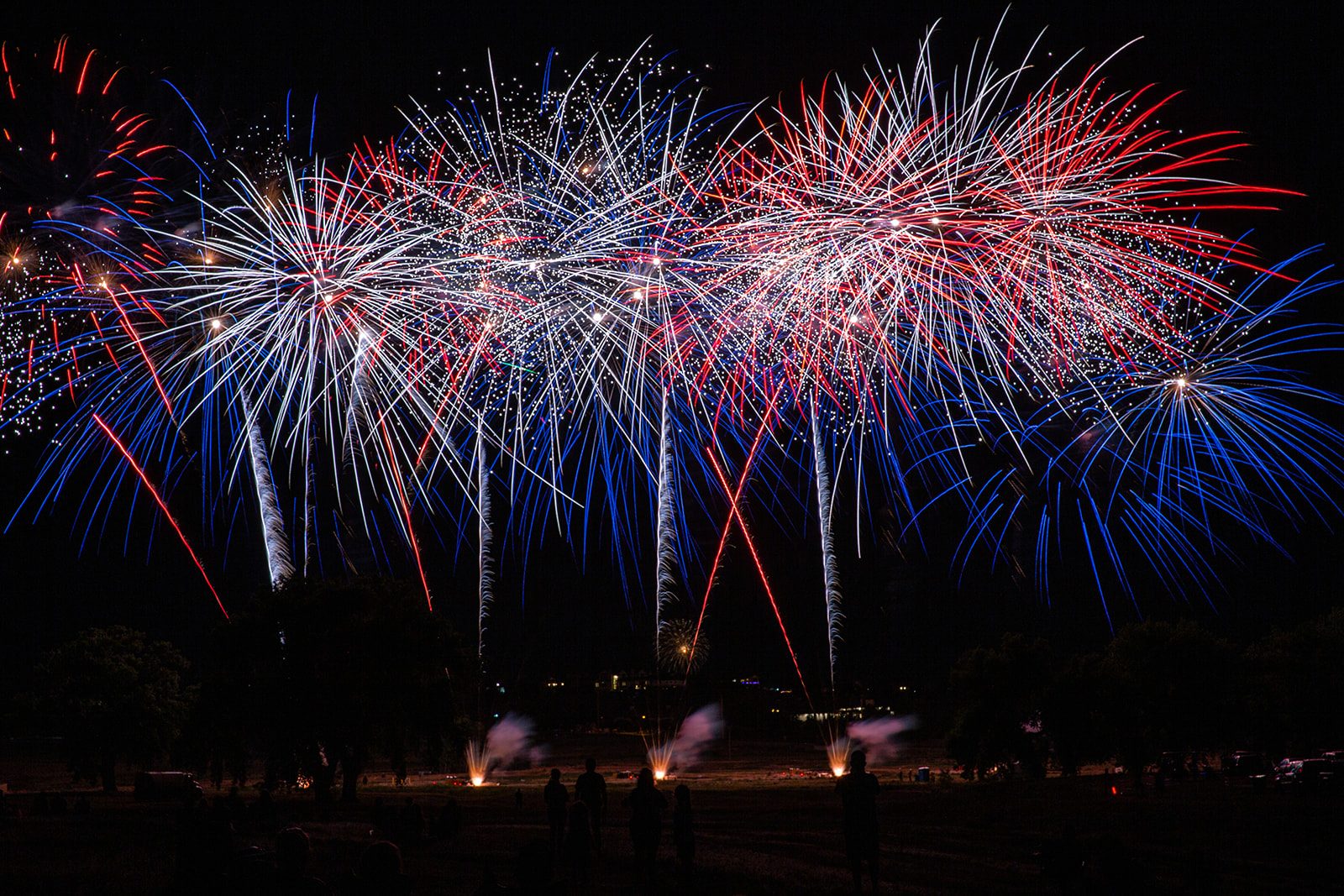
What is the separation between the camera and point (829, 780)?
48.9 m

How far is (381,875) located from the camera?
6180mm

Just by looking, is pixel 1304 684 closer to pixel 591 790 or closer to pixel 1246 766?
pixel 1246 766

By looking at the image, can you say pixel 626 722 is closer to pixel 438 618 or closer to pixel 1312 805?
pixel 438 618

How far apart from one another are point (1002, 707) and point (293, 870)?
1847 inches

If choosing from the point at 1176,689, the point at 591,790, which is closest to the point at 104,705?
the point at 591,790

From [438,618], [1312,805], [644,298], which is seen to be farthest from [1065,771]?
[644,298]

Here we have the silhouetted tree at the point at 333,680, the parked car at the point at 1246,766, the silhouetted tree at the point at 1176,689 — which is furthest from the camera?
the parked car at the point at 1246,766

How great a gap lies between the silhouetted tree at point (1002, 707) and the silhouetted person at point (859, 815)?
125 feet

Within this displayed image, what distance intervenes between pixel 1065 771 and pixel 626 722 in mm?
53578

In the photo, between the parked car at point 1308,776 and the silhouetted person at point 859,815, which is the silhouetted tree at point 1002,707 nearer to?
the parked car at point 1308,776

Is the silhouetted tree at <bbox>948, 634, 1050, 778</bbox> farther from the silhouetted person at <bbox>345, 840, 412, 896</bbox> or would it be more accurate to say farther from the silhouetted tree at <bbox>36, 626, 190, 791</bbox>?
the silhouetted person at <bbox>345, 840, 412, 896</bbox>

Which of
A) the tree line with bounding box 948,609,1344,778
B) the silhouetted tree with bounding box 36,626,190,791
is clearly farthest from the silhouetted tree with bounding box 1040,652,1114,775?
the silhouetted tree with bounding box 36,626,190,791

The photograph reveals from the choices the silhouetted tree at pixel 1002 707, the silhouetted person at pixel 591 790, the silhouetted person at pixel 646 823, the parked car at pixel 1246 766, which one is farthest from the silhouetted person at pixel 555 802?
the parked car at pixel 1246 766

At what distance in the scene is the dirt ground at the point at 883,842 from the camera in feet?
45.9
